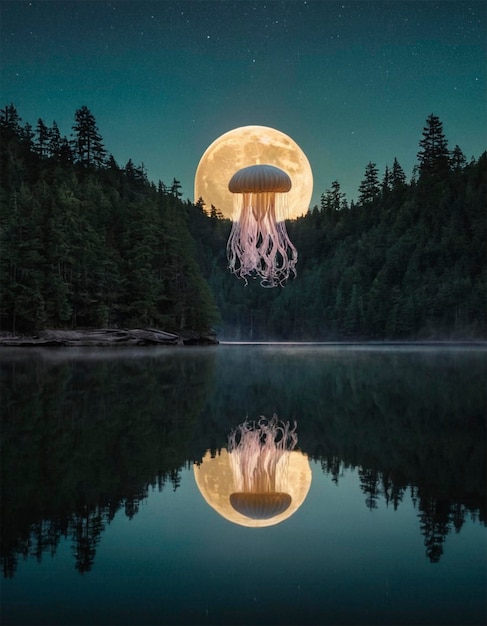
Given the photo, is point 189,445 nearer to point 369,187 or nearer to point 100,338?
point 100,338

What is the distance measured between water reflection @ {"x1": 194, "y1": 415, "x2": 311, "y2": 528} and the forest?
41.5 m

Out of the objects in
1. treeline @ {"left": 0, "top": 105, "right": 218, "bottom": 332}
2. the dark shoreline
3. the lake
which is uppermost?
treeline @ {"left": 0, "top": 105, "right": 218, "bottom": 332}

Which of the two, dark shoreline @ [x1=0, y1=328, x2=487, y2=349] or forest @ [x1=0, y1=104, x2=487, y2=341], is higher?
forest @ [x1=0, y1=104, x2=487, y2=341]

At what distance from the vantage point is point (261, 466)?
7238mm

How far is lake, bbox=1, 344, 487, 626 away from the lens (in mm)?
3691

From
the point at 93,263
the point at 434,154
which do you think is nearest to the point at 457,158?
the point at 434,154

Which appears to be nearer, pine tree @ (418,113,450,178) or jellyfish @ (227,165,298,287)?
jellyfish @ (227,165,298,287)

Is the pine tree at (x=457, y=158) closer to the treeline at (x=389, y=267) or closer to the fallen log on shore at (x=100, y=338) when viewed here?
the treeline at (x=389, y=267)

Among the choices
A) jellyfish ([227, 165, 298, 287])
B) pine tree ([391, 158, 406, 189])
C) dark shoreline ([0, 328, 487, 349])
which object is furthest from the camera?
pine tree ([391, 158, 406, 189])

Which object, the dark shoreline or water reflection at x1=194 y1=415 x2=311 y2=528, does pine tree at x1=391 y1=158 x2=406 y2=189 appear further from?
water reflection at x1=194 y1=415 x2=311 y2=528

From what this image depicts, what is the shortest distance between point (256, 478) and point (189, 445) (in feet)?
6.31

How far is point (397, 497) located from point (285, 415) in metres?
5.22

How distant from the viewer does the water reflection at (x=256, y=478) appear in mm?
5477

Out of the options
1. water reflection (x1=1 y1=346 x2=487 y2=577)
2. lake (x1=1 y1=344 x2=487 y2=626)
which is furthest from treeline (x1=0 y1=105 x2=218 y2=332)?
lake (x1=1 y1=344 x2=487 y2=626)
